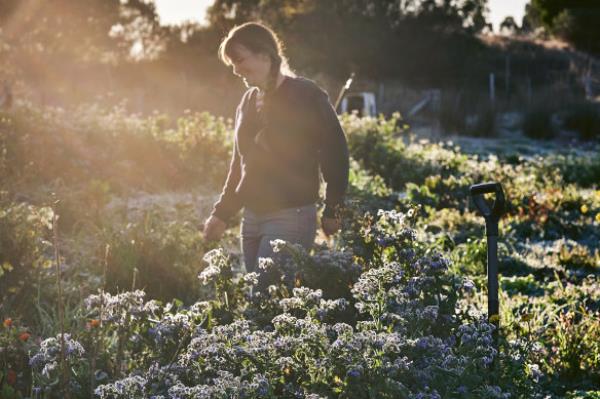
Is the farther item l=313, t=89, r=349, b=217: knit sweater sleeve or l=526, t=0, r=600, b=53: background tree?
l=526, t=0, r=600, b=53: background tree

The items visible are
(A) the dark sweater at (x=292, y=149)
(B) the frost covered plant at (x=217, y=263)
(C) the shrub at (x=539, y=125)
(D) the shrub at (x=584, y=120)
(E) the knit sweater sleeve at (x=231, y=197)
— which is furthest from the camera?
(C) the shrub at (x=539, y=125)

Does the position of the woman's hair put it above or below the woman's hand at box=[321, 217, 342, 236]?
above

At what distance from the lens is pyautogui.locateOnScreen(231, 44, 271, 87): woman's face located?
3330mm

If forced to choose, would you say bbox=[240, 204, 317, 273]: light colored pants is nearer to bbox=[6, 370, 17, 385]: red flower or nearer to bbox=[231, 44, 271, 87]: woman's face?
bbox=[231, 44, 271, 87]: woman's face

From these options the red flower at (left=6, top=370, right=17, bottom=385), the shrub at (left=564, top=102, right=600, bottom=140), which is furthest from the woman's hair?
the shrub at (left=564, top=102, right=600, bottom=140)

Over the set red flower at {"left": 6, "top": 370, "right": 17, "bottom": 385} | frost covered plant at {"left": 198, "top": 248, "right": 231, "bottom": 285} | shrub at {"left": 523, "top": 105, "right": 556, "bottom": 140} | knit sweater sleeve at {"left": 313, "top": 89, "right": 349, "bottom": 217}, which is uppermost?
knit sweater sleeve at {"left": 313, "top": 89, "right": 349, "bottom": 217}

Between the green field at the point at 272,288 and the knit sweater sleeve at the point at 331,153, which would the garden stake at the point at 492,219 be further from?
the knit sweater sleeve at the point at 331,153

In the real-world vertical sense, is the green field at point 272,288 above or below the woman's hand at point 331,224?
below

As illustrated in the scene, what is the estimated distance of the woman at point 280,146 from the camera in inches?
134

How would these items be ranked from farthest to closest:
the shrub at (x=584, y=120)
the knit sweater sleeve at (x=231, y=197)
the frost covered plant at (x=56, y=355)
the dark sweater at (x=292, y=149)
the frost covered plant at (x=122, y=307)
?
the shrub at (x=584, y=120) → the knit sweater sleeve at (x=231, y=197) → the dark sweater at (x=292, y=149) → the frost covered plant at (x=122, y=307) → the frost covered plant at (x=56, y=355)

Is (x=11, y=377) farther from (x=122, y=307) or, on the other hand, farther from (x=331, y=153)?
(x=331, y=153)

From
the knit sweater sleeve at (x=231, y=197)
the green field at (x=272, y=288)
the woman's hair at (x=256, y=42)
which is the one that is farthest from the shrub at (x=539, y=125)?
the woman's hair at (x=256, y=42)

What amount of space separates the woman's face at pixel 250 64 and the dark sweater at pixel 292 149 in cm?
12

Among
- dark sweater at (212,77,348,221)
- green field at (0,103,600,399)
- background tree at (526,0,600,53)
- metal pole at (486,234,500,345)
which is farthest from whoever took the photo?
background tree at (526,0,600,53)
